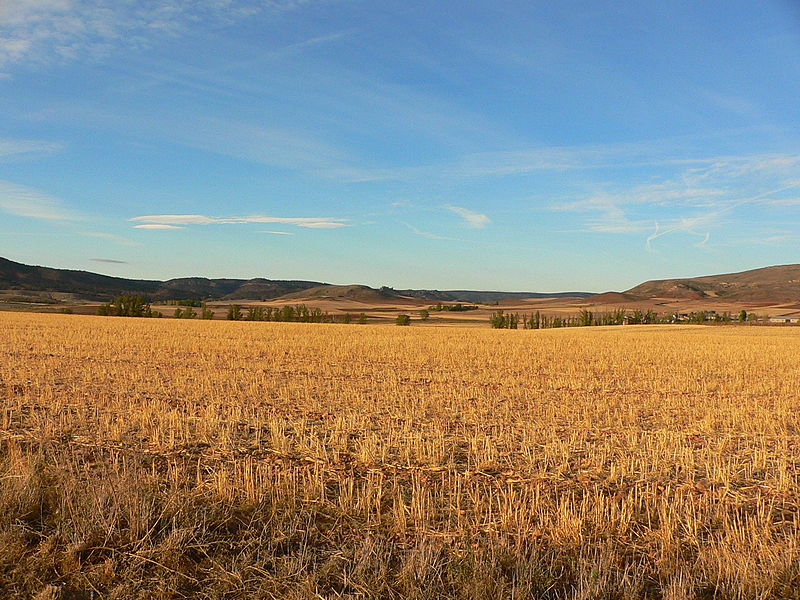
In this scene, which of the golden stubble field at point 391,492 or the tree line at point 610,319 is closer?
the golden stubble field at point 391,492

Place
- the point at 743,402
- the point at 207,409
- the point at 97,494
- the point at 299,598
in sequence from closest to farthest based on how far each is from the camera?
the point at 299,598 → the point at 97,494 → the point at 207,409 → the point at 743,402

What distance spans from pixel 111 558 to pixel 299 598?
1836mm

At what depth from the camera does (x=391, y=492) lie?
7273mm

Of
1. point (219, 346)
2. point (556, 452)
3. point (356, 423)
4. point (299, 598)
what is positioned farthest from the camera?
point (219, 346)

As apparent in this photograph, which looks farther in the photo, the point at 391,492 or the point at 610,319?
the point at 610,319

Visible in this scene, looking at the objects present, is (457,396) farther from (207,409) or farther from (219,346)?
(219,346)

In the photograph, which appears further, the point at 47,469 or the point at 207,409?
the point at 207,409

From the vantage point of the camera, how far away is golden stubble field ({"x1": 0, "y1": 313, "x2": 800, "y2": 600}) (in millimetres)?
4992

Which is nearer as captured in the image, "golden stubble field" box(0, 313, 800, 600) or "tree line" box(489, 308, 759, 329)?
"golden stubble field" box(0, 313, 800, 600)

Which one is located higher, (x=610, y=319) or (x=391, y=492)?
(x=610, y=319)

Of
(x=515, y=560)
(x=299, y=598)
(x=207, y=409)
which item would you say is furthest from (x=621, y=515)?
(x=207, y=409)

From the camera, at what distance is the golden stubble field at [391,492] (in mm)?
4992

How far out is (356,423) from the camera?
11484 mm

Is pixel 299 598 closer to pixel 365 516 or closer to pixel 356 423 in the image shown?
pixel 365 516
